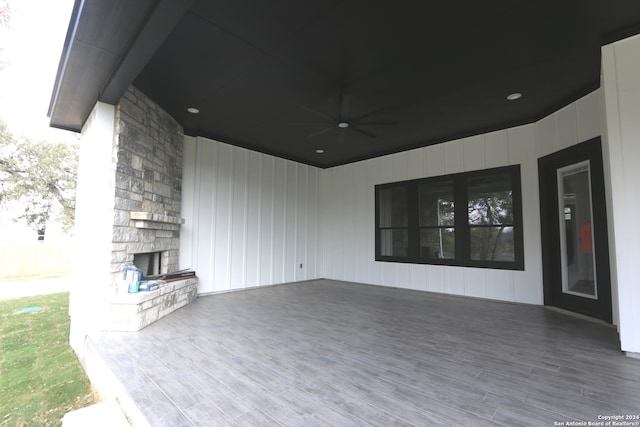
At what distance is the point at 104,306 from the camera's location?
10.2ft

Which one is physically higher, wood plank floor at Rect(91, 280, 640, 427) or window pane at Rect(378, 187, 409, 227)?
window pane at Rect(378, 187, 409, 227)

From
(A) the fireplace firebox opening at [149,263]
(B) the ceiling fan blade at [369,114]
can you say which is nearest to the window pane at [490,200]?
(B) the ceiling fan blade at [369,114]

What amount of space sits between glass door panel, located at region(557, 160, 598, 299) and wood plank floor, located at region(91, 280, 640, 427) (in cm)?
54

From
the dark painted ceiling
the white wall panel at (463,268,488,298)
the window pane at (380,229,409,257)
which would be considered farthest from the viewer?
the window pane at (380,229,409,257)

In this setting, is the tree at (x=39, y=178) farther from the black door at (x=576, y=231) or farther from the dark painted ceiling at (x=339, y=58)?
the black door at (x=576, y=231)

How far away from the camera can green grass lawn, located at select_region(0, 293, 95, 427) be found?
218cm

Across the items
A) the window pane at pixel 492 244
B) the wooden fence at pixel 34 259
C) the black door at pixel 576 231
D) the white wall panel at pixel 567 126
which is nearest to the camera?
the black door at pixel 576 231

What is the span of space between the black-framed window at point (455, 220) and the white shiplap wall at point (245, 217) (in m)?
1.88

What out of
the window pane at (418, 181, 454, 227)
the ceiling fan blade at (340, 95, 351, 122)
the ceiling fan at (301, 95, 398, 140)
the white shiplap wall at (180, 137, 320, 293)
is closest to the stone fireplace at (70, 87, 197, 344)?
the white shiplap wall at (180, 137, 320, 293)

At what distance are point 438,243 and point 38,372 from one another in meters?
5.92

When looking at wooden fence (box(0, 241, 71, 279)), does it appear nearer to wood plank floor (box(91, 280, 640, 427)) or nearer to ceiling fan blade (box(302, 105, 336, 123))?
wood plank floor (box(91, 280, 640, 427))

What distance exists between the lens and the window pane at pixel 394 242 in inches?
241

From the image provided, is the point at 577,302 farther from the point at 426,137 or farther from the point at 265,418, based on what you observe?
the point at 265,418

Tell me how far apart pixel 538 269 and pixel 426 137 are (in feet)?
9.60
